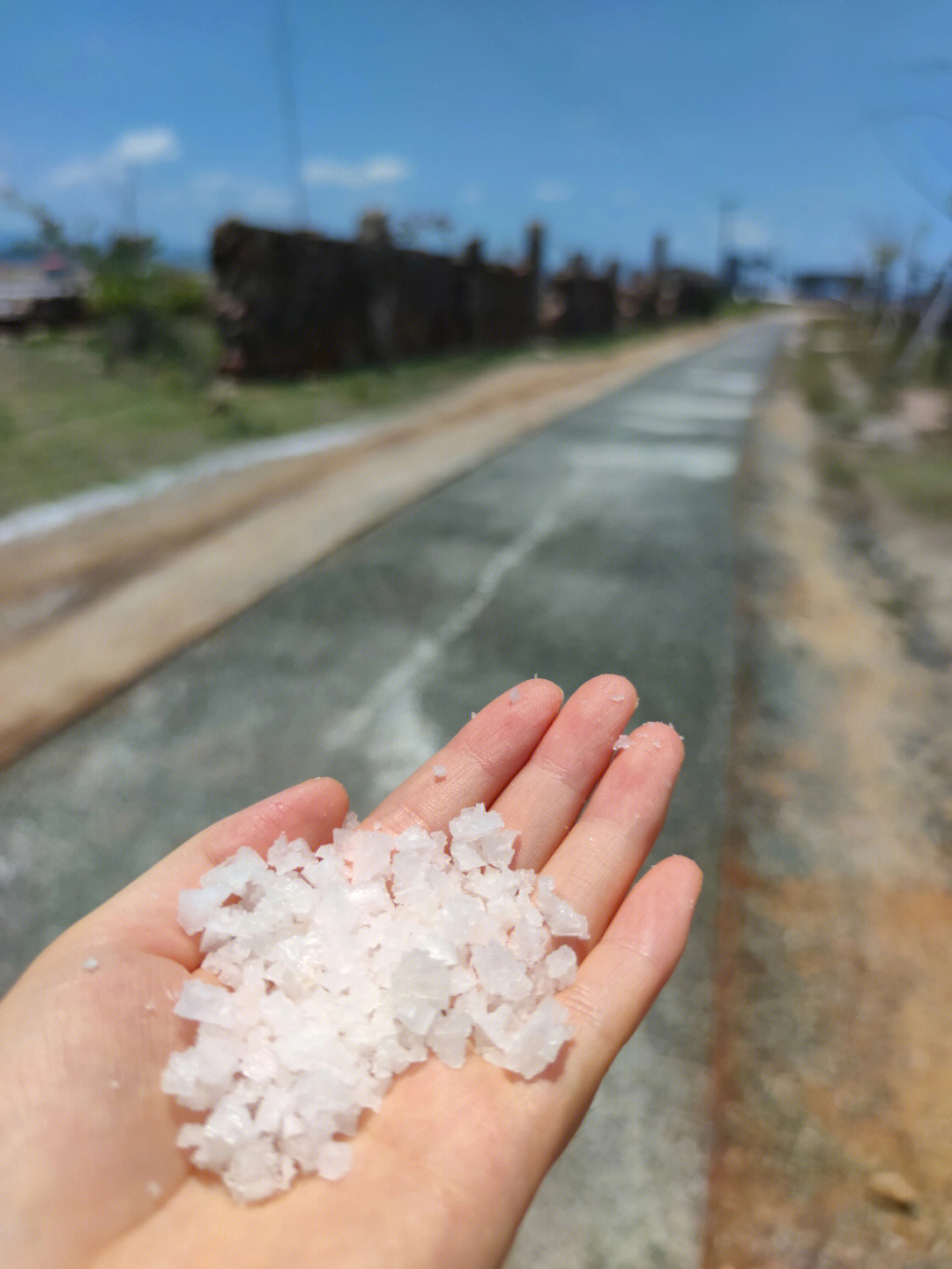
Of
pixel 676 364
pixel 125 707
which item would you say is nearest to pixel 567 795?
pixel 125 707

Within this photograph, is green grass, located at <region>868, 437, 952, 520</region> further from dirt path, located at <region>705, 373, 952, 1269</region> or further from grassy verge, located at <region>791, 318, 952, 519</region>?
dirt path, located at <region>705, 373, 952, 1269</region>

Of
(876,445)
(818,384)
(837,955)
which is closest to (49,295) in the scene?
(876,445)

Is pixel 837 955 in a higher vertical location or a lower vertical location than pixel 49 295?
lower

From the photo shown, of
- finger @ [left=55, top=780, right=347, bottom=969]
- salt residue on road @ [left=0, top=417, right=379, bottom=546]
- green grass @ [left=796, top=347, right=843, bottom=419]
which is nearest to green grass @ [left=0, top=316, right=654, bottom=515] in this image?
salt residue on road @ [left=0, top=417, right=379, bottom=546]

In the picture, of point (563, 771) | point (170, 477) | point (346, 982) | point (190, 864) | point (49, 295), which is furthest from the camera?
point (49, 295)

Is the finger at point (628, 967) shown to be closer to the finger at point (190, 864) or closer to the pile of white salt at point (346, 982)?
the pile of white salt at point (346, 982)

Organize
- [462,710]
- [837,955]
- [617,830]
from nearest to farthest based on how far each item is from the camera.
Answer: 1. [617,830]
2. [837,955]
3. [462,710]

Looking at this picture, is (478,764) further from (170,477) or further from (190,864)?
(170,477)

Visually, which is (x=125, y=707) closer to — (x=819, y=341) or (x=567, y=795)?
(x=567, y=795)
